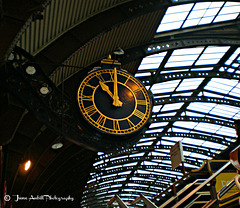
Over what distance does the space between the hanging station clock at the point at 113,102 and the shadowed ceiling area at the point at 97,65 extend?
340 millimetres

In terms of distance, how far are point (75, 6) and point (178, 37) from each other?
7.00m

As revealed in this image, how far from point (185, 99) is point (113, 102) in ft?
55.7

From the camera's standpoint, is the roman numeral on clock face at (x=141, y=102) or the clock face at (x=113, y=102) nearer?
the clock face at (x=113, y=102)

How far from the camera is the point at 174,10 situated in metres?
15.5

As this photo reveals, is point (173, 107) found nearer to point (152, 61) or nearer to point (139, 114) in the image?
point (152, 61)

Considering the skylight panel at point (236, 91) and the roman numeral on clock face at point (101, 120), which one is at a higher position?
the skylight panel at point (236, 91)

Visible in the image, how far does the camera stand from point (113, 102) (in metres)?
7.86

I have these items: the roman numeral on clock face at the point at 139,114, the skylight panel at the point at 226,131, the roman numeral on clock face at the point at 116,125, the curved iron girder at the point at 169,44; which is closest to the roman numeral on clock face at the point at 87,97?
the roman numeral on clock face at the point at 116,125

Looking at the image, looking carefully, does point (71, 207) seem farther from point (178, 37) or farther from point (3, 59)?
point (3, 59)

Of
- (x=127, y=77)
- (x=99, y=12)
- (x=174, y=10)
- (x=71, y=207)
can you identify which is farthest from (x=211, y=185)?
(x=71, y=207)

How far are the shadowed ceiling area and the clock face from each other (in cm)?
34

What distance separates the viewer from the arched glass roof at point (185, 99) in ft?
54.8

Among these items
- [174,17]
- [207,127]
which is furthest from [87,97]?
[207,127]

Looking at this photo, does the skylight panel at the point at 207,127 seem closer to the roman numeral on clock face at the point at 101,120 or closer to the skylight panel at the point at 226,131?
the skylight panel at the point at 226,131
